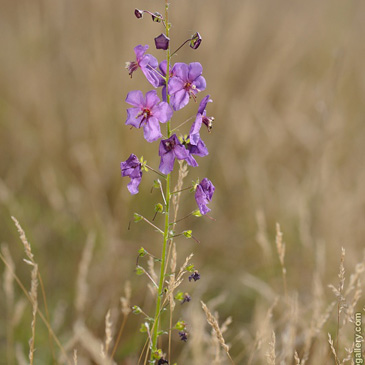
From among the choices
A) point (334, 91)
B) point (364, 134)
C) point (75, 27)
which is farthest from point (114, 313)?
point (75, 27)

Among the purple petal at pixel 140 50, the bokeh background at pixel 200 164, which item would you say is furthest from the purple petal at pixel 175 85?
the bokeh background at pixel 200 164

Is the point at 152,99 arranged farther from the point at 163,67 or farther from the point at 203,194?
the point at 203,194

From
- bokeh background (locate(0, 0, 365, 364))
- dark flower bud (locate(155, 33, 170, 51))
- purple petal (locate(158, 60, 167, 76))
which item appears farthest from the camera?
bokeh background (locate(0, 0, 365, 364))

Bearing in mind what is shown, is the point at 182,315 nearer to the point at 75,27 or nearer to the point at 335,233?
the point at 335,233

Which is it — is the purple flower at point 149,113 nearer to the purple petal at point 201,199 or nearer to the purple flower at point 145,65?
the purple flower at point 145,65

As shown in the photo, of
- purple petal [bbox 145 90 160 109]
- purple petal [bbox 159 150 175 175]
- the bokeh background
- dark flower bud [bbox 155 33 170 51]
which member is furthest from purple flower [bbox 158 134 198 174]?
the bokeh background

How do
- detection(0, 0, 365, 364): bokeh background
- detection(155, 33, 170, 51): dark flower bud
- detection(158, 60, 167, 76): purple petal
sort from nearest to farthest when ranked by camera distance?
1. detection(155, 33, 170, 51): dark flower bud
2. detection(158, 60, 167, 76): purple petal
3. detection(0, 0, 365, 364): bokeh background

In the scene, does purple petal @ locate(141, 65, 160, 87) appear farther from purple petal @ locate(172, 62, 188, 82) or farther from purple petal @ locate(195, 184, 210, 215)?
purple petal @ locate(195, 184, 210, 215)

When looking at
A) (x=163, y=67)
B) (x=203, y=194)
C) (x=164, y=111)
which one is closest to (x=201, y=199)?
(x=203, y=194)
